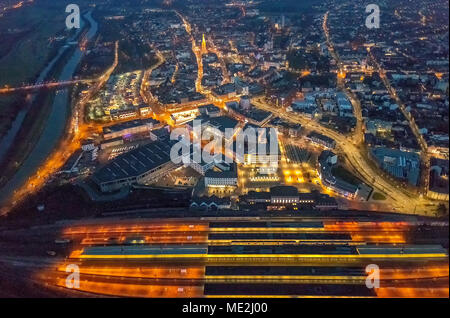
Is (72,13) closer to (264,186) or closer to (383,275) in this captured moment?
(264,186)

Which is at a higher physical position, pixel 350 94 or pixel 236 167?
pixel 350 94

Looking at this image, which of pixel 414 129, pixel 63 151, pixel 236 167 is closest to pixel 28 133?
pixel 63 151

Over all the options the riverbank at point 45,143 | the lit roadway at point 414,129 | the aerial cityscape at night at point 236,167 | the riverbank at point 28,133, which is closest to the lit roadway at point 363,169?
the aerial cityscape at night at point 236,167

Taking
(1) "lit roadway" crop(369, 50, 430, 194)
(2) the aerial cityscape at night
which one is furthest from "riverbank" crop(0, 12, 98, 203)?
(1) "lit roadway" crop(369, 50, 430, 194)

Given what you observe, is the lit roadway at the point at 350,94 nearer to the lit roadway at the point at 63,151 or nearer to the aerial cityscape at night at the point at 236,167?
the aerial cityscape at night at the point at 236,167

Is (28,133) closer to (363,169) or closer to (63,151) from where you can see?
(63,151)

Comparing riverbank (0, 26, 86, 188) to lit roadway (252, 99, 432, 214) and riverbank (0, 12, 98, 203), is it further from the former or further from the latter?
lit roadway (252, 99, 432, 214)

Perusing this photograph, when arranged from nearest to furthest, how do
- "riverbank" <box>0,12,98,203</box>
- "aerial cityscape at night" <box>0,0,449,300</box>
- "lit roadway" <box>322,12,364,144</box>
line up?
"aerial cityscape at night" <box>0,0,449,300</box> < "riverbank" <box>0,12,98,203</box> < "lit roadway" <box>322,12,364,144</box>
